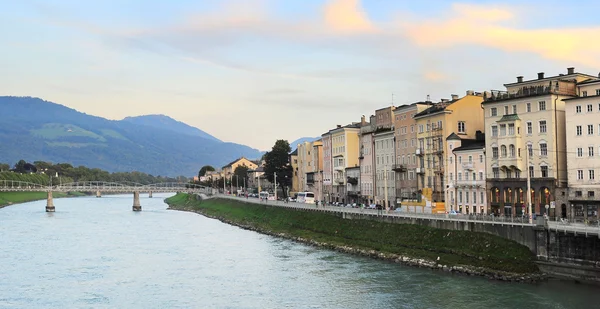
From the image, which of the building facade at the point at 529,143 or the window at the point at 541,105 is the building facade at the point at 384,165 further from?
the window at the point at 541,105

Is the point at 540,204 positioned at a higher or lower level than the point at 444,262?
higher

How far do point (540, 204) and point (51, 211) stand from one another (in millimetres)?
122217

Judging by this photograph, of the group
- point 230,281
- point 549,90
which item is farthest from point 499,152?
point 230,281

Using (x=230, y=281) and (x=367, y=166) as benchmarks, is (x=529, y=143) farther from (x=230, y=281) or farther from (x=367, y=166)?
(x=367, y=166)

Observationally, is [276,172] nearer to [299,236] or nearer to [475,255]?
[299,236]

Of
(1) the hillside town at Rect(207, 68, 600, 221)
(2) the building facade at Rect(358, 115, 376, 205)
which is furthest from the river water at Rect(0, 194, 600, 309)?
(2) the building facade at Rect(358, 115, 376, 205)

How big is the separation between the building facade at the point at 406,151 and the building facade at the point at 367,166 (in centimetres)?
938

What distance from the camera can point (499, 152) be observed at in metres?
70.6

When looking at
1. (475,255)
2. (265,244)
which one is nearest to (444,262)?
(475,255)

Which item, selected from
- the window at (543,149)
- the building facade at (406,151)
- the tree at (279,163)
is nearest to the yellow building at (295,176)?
the tree at (279,163)

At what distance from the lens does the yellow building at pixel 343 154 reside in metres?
116

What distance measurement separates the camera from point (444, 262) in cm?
5606

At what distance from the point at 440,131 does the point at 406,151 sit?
10.4 m

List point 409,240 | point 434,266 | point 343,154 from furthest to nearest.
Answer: point 343,154 < point 409,240 < point 434,266
